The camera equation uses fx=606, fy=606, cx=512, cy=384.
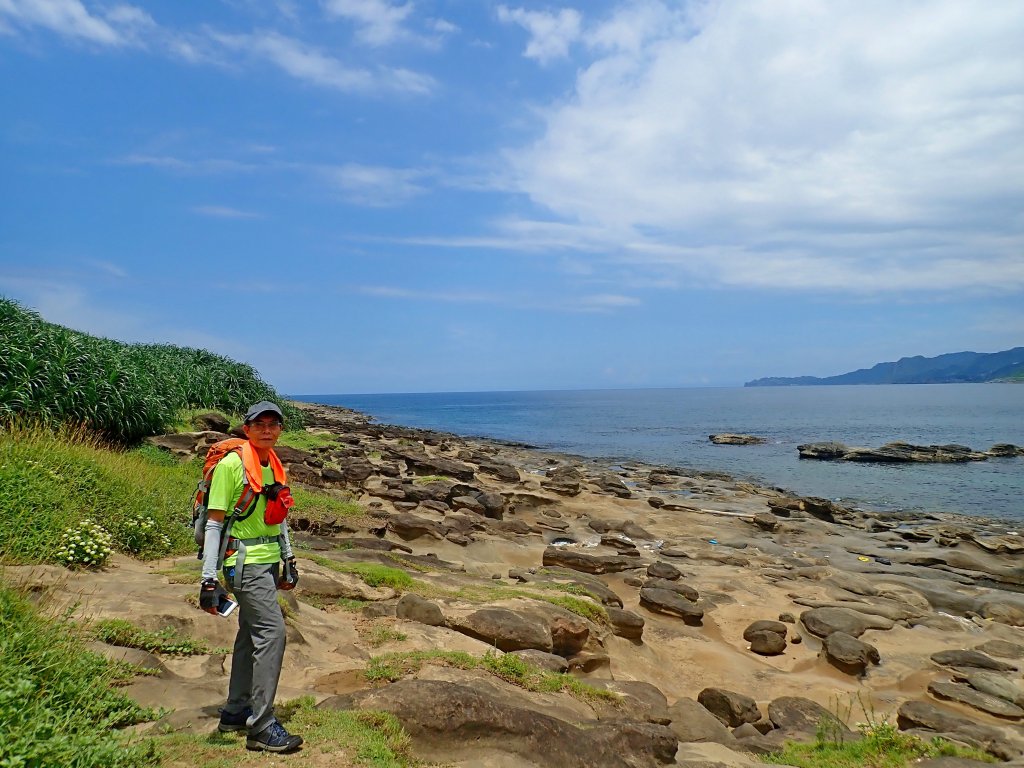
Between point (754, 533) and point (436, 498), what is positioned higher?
point (436, 498)

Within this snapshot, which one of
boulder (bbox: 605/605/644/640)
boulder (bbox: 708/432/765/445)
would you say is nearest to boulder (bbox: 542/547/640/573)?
boulder (bbox: 605/605/644/640)

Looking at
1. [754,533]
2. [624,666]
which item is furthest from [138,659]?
[754,533]

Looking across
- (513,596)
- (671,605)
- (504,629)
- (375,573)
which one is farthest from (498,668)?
(671,605)

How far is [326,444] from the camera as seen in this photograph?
3334 centimetres

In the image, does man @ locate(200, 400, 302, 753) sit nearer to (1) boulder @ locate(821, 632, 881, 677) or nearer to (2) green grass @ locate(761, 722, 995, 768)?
(2) green grass @ locate(761, 722, 995, 768)

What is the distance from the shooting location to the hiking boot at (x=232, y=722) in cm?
504

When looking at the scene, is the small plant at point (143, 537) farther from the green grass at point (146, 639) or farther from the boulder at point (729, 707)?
the boulder at point (729, 707)

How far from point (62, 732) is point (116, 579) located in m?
4.60

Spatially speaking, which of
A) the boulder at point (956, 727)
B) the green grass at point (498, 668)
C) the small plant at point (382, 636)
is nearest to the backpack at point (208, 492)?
the green grass at point (498, 668)

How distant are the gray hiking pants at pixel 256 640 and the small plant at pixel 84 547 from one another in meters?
4.45

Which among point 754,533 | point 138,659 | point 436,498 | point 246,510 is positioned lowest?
point 754,533

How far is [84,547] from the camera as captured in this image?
832 cm

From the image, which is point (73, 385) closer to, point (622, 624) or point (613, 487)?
point (622, 624)

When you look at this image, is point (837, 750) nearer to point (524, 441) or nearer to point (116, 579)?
point (116, 579)
